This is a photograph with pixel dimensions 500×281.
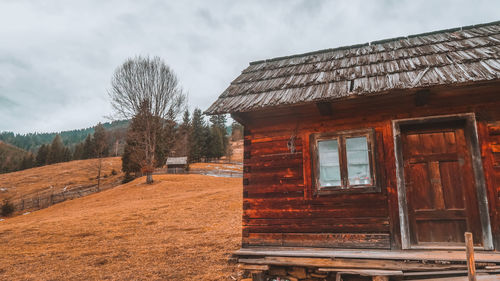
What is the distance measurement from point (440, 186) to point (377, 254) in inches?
73.8

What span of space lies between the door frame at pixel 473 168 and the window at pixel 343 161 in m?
0.47

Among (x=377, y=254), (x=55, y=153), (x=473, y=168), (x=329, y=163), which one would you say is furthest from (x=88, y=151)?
(x=473, y=168)

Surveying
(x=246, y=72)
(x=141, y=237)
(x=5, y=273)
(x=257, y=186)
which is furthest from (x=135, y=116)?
(x=257, y=186)

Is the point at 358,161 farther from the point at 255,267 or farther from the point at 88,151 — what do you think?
the point at 88,151


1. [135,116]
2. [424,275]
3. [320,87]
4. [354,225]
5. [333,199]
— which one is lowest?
[424,275]

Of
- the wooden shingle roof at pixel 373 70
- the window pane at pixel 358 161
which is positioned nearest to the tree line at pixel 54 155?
the wooden shingle roof at pixel 373 70

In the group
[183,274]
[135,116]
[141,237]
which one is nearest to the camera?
[183,274]

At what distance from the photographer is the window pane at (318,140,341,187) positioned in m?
6.23

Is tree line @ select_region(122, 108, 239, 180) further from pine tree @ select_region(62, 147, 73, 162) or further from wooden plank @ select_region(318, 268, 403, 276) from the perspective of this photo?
pine tree @ select_region(62, 147, 73, 162)

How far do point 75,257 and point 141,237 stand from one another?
8.41 ft

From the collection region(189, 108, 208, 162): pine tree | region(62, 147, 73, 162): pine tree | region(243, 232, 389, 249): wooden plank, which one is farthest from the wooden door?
region(62, 147, 73, 162): pine tree

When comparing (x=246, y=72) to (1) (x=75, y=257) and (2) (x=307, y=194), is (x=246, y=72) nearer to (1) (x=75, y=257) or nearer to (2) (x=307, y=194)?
(2) (x=307, y=194)

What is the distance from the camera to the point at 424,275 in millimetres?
5004

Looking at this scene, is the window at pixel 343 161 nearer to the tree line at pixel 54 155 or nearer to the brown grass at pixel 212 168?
the brown grass at pixel 212 168
